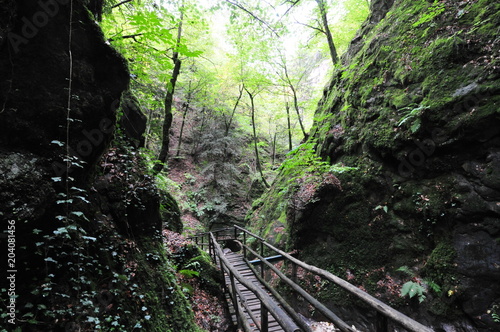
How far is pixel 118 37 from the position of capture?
13.6 feet

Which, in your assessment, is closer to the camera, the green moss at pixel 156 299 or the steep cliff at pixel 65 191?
the steep cliff at pixel 65 191

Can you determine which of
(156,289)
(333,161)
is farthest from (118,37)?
(333,161)

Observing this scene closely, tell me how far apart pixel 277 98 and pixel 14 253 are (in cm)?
1431

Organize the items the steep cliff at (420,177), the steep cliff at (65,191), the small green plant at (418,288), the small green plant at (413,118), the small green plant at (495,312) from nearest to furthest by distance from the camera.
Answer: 1. the steep cliff at (65,191)
2. the small green plant at (495,312)
3. the steep cliff at (420,177)
4. the small green plant at (418,288)
5. the small green plant at (413,118)
